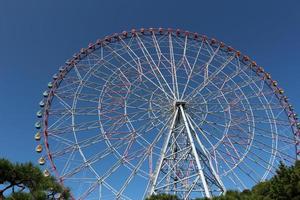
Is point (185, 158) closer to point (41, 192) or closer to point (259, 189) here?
point (259, 189)

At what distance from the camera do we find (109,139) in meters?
26.5

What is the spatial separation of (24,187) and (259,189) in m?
14.3

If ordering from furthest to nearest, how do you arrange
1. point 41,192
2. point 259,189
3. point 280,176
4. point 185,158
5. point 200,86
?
point 200,86 < point 185,158 < point 259,189 < point 280,176 < point 41,192

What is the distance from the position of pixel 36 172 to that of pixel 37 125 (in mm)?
13046

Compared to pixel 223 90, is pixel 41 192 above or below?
below

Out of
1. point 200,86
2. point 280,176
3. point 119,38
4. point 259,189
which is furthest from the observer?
point 119,38

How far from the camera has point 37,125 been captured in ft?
89.9

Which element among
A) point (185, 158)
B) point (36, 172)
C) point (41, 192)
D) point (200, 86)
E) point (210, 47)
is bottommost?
point (41, 192)

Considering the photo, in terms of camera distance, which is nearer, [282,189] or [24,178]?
[24,178]

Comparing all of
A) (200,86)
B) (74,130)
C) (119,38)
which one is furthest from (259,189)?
(119,38)

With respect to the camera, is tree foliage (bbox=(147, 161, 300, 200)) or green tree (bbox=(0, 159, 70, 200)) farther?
tree foliage (bbox=(147, 161, 300, 200))

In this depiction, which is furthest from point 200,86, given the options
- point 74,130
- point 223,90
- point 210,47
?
point 74,130

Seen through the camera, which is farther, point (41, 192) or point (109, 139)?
point (109, 139)

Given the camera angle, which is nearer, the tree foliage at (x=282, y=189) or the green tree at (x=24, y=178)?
the green tree at (x=24, y=178)
